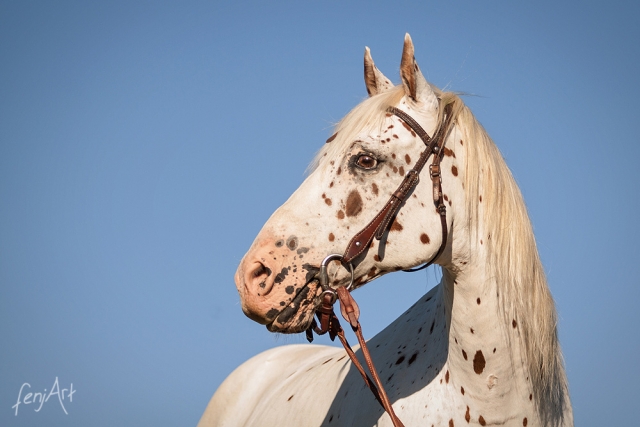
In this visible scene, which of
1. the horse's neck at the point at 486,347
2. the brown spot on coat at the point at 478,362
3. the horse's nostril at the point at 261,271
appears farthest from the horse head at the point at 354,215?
the brown spot on coat at the point at 478,362

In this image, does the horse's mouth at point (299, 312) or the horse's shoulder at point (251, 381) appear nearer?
the horse's mouth at point (299, 312)

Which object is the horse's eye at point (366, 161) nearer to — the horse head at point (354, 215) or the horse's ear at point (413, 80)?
the horse head at point (354, 215)

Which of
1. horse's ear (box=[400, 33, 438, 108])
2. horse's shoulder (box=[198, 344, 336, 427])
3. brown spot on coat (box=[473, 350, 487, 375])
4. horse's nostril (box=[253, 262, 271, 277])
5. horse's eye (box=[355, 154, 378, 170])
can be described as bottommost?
horse's shoulder (box=[198, 344, 336, 427])

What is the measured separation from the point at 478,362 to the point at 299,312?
823 millimetres

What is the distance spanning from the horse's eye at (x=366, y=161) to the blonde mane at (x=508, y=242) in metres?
0.09

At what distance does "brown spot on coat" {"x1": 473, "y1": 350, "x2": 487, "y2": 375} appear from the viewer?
290 centimetres

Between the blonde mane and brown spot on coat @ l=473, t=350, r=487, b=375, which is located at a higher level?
the blonde mane

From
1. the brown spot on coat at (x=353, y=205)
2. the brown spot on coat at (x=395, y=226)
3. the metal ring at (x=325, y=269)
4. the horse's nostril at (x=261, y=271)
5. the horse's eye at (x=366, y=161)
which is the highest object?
the horse's eye at (x=366, y=161)

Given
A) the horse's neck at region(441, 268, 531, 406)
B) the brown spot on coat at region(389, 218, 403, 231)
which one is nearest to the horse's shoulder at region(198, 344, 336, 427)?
the horse's neck at region(441, 268, 531, 406)

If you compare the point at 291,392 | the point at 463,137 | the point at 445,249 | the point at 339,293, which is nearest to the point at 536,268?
the point at 445,249

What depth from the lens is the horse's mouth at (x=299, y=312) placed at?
9.15 feet

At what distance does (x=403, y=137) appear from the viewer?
3029 mm

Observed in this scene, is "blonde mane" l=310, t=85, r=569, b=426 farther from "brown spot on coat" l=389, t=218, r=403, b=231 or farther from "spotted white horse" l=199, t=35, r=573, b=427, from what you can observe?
"brown spot on coat" l=389, t=218, r=403, b=231

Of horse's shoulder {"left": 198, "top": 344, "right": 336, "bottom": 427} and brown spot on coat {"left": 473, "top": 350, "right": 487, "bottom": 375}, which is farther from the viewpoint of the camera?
horse's shoulder {"left": 198, "top": 344, "right": 336, "bottom": 427}
